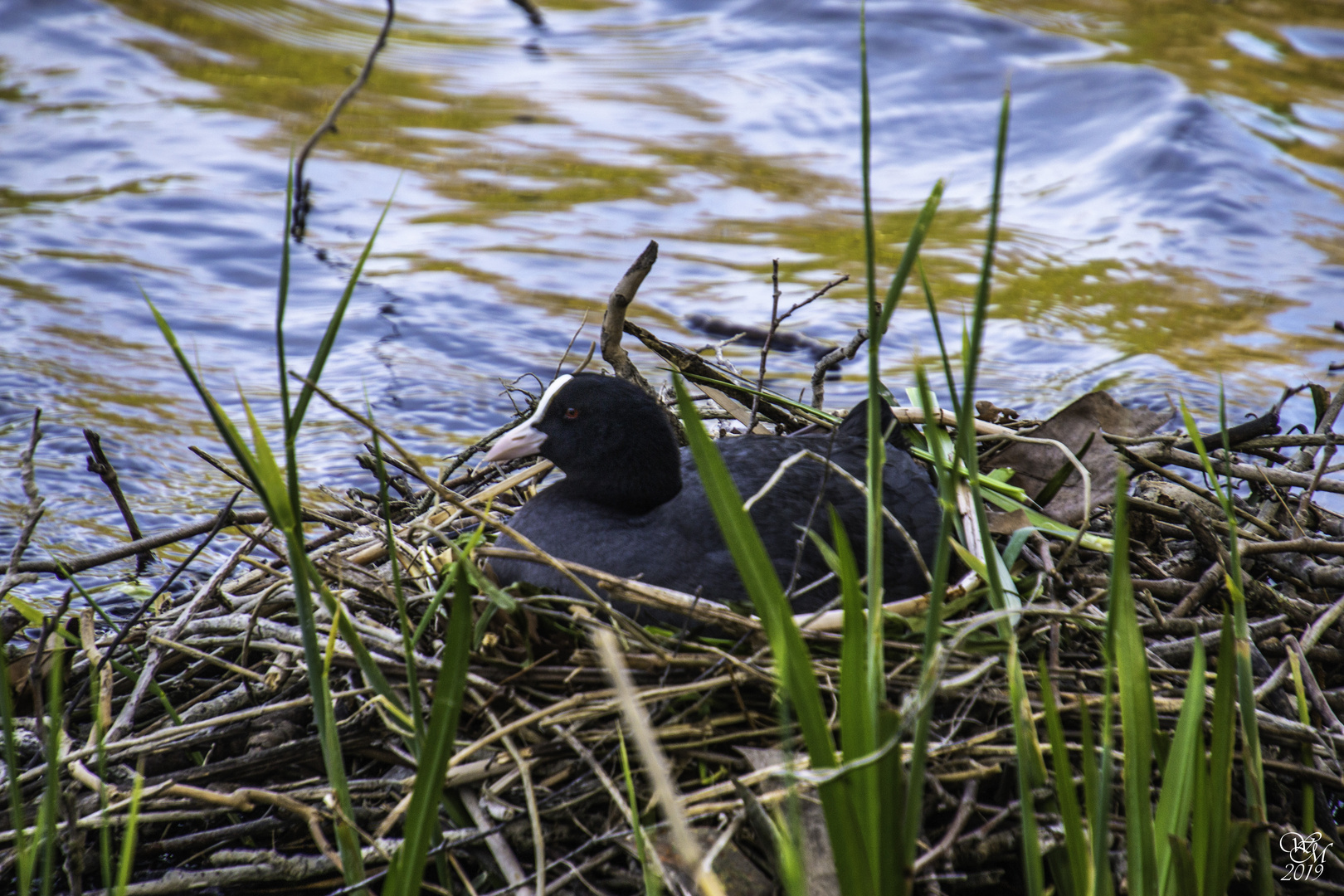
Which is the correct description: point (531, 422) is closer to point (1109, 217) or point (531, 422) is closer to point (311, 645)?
point (311, 645)

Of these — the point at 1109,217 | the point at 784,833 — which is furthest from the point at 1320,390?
the point at 1109,217

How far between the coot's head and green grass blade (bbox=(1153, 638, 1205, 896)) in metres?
1.50

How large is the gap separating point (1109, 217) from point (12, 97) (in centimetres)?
895

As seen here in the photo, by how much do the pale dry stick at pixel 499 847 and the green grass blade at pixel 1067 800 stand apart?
861 mm

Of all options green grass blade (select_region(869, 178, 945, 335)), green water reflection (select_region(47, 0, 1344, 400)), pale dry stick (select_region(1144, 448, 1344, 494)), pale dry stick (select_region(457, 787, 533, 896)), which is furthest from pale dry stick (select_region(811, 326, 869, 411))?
green water reflection (select_region(47, 0, 1344, 400))

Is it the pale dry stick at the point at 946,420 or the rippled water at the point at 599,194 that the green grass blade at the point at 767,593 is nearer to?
the pale dry stick at the point at 946,420

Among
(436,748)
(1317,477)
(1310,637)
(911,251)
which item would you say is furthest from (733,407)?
(911,251)

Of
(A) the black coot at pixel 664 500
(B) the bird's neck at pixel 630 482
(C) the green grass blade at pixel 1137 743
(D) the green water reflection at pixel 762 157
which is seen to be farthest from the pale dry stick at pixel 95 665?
(D) the green water reflection at pixel 762 157

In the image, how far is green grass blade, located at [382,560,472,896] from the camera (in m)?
1.51

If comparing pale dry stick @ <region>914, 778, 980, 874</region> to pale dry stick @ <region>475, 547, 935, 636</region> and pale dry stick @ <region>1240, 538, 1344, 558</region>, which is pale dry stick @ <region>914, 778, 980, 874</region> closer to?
pale dry stick @ <region>475, 547, 935, 636</region>

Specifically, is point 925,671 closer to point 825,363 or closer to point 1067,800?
point 1067,800

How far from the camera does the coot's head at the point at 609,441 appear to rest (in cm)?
295

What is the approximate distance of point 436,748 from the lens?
1.55 m

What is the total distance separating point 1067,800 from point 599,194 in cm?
810
